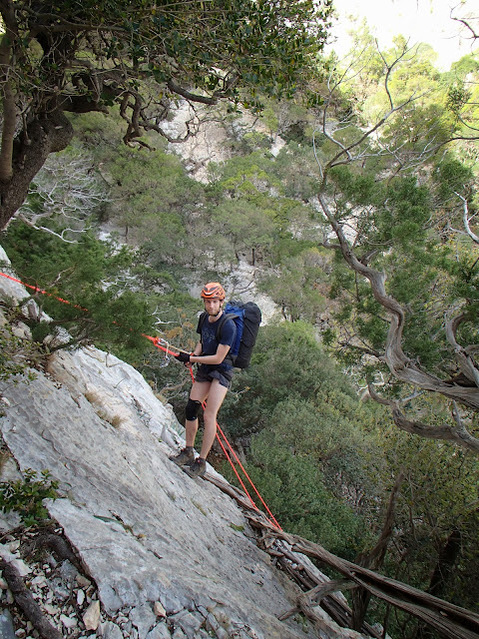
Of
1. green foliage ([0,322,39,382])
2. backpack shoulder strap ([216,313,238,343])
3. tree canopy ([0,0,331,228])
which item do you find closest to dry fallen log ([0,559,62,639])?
green foliage ([0,322,39,382])

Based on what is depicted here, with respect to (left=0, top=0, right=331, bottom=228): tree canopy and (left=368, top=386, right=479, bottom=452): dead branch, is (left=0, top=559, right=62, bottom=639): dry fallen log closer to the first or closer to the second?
(left=0, top=0, right=331, bottom=228): tree canopy

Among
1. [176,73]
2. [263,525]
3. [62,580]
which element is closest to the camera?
[62,580]

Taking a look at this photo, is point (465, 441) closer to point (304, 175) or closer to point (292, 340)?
point (292, 340)

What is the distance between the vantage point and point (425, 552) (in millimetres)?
5914

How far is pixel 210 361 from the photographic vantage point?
371 cm

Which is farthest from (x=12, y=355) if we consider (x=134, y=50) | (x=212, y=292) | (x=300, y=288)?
(x=300, y=288)

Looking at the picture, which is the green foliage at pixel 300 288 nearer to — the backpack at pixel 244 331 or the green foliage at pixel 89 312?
the green foliage at pixel 89 312

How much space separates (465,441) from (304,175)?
28.4m

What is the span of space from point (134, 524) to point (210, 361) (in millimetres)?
1423

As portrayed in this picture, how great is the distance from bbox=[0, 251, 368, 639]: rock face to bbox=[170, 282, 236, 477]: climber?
2.13 feet

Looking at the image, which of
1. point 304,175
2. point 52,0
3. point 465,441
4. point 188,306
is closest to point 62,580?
point 52,0

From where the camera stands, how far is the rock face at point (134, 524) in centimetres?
203

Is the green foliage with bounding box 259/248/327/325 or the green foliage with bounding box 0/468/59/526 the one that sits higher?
the green foliage with bounding box 259/248/327/325

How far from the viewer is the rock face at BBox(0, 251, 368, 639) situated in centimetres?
203
